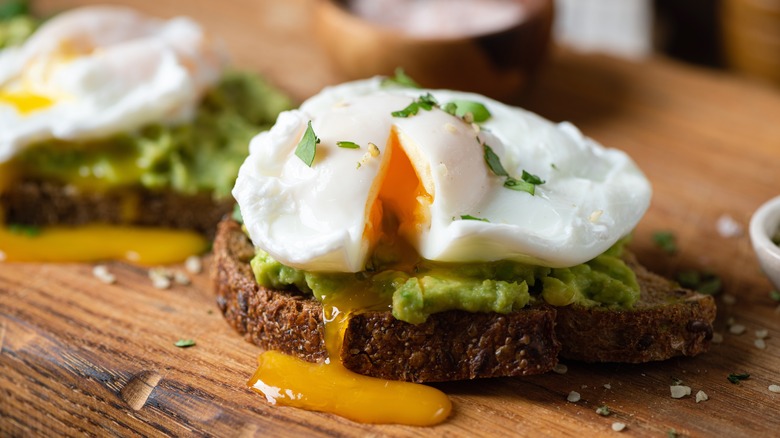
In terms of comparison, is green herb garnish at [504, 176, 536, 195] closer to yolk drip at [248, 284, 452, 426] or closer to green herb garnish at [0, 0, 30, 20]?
yolk drip at [248, 284, 452, 426]

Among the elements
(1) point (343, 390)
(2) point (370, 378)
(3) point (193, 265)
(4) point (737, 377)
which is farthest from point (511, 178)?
(3) point (193, 265)

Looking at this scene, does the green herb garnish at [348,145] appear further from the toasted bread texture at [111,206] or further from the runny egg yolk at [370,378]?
the toasted bread texture at [111,206]

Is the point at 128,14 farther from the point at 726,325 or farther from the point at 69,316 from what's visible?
the point at 726,325

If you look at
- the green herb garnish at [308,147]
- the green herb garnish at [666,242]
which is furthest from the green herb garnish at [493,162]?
the green herb garnish at [666,242]

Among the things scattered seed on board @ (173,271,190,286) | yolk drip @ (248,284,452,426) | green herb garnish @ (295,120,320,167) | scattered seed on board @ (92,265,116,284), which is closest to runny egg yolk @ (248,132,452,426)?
yolk drip @ (248,284,452,426)

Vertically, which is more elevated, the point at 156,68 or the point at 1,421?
the point at 156,68

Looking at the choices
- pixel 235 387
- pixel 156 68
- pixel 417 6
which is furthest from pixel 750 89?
pixel 235 387
